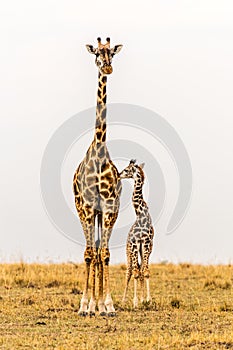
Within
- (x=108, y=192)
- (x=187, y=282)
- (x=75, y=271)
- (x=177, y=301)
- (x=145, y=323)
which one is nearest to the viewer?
(x=145, y=323)

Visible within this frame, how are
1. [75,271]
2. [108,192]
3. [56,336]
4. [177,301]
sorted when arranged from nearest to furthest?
[56,336]
[108,192]
[177,301]
[75,271]

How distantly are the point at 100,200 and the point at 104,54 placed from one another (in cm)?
217

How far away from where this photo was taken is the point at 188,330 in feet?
31.6

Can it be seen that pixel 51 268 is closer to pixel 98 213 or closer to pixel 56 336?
pixel 98 213

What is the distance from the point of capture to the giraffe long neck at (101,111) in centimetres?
1174

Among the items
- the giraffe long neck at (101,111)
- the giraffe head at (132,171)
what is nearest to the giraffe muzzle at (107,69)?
the giraffe long neck at (101,111)

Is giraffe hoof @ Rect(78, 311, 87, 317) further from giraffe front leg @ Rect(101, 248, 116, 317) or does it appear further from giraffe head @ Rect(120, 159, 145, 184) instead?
giraffe head @ Rect(120, 159, 145, 184)

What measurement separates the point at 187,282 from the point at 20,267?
4.19m

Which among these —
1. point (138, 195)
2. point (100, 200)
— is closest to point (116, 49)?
point (100, 200)

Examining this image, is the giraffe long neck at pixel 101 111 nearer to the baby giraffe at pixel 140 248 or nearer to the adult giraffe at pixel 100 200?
the adult giraffe at pixel 100 200

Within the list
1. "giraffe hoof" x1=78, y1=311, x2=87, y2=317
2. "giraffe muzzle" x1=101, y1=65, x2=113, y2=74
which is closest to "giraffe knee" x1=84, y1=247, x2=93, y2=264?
"giraffe hoof" x1=78, y1=311, x2=87, y2=317

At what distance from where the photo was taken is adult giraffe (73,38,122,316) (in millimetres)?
11281

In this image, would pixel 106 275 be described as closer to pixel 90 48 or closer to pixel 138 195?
pixel 138 195

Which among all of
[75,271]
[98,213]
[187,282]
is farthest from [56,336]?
[75,271]
